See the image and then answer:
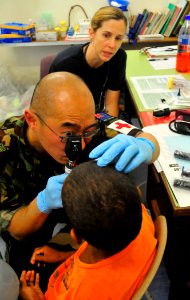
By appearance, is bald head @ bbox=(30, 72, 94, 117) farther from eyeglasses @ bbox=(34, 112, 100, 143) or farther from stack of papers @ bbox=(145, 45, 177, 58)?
stack of papers @ bbox=(145, 45, 177, 58)

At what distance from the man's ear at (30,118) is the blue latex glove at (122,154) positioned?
0.96ft

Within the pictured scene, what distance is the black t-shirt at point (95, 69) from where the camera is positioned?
79.0 inches

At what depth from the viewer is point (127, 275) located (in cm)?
82

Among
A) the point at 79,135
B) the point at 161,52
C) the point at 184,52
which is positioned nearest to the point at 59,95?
the point at 79,135

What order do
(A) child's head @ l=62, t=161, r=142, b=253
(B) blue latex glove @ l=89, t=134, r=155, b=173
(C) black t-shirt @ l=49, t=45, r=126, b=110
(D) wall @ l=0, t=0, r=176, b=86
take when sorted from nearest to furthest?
(A) child's head @ l=62, t=161, r=142, b=253 → (B) blue latex glove @ l=89, t=134, r=155, b=173 → (C) black t-shirt @ l=49, t=45, r=126, b=110 → (D) wall @ l=0, t=0, r=176, b=86

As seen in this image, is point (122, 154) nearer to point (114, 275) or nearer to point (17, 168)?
point (114, 275)

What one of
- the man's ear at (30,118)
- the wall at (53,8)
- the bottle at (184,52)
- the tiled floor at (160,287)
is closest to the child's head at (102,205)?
the man's ear at (30,118)

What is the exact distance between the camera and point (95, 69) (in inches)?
81.9

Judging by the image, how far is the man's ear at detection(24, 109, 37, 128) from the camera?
1.12 metres

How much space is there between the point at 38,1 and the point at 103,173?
2982 mm

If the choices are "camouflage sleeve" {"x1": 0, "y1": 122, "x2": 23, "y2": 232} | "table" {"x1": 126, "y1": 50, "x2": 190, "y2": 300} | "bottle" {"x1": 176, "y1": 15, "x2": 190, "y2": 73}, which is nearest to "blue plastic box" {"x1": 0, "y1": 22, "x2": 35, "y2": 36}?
"bottle" {"x1": 176, "y1": 15, "x2": 190, "y2": 73}

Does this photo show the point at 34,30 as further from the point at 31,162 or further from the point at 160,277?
the point at 160,277

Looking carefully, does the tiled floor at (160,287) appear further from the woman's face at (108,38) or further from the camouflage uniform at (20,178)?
the woman's face at (108,38)

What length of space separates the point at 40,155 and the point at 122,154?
0.43 meters
